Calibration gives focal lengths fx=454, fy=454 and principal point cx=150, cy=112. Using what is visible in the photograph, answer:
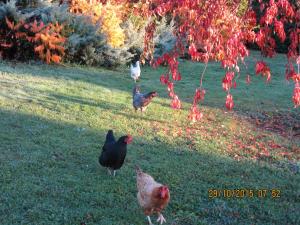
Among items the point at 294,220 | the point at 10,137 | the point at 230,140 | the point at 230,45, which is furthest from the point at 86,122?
the point at 230,45

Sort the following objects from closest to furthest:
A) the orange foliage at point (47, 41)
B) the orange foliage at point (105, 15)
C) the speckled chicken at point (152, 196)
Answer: the speckled chicken at point (152, 196) → the orange foliage at point (47, 41) → the orange foliage at point (105, 15)

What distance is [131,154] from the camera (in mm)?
7152

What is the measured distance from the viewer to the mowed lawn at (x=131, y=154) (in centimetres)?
520

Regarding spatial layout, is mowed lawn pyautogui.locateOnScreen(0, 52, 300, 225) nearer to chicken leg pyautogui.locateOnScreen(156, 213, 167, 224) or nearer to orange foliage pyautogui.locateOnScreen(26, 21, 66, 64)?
chicken leg pyautogui.locateOnScreen(156, 213, 167, 224)

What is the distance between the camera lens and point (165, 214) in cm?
513

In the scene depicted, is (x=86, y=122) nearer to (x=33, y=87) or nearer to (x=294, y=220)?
(x=33, y=87)

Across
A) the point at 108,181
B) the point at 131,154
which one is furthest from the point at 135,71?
the point at 108,181

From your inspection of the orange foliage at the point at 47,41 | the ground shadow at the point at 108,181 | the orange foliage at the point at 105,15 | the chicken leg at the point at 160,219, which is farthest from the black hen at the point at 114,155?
the orange foliage at the point at 105,15

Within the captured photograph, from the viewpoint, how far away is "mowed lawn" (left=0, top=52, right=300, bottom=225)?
17.0ft
